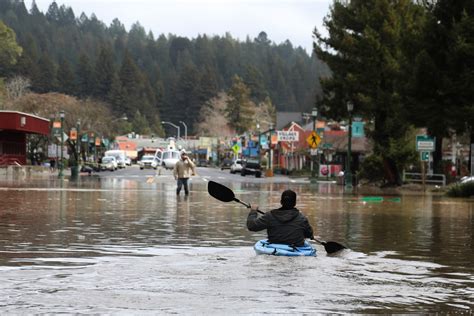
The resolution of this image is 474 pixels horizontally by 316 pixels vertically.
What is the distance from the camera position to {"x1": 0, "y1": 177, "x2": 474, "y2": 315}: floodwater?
1034 cm

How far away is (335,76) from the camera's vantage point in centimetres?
5884

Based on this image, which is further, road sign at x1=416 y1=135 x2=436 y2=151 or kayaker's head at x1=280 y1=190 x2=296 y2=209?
road sign at x1=416 y1=135 x2=436 y2=151

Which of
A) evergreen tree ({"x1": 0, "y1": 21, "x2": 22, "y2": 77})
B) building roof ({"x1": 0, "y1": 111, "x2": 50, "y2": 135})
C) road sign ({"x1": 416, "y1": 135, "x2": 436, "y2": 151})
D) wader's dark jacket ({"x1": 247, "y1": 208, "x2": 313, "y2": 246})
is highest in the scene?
evergreen tree ({"x1": 0, "y1": 21, "x2": 22, "y2": 77})

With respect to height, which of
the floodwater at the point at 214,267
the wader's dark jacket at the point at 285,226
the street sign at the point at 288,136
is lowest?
the floodwater at the point at 214,267

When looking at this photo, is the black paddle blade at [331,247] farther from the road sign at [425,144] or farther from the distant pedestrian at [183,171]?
the road sign at [425,144]

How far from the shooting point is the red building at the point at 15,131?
255 ft

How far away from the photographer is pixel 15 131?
8231cm

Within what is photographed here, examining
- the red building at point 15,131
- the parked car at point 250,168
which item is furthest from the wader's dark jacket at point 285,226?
the parked car at point 250,168

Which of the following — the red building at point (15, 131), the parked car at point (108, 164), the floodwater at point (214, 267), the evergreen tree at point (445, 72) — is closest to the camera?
the floodwater at point (214, 267)

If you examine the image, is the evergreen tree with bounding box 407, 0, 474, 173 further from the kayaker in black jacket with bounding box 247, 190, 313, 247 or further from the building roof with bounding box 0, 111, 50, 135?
the building roof with bounding box 0, 111, 50, 135

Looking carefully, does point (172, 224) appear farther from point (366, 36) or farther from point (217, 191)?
point (366, 36)

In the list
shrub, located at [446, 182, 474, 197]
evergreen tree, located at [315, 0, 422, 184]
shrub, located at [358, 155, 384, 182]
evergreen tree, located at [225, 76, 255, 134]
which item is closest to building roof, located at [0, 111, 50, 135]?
evergreen tree, located at [315, 0, 422, 184]

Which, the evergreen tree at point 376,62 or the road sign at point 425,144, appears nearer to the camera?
the road sign at point 425,144

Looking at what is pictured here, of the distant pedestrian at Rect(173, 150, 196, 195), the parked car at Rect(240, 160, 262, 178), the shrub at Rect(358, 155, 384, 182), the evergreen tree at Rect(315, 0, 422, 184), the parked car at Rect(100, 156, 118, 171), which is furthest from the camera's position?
the parked car at Rect(100, 156, 118, 171)
